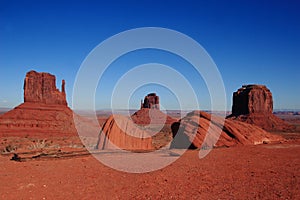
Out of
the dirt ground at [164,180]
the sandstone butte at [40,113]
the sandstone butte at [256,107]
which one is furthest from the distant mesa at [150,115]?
the dirt ground at [164,180]

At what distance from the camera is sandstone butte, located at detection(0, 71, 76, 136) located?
158 feet

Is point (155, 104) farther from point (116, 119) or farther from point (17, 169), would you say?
point (17, 169)

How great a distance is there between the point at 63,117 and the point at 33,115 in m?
6.42

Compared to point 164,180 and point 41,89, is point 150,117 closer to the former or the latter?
point 41,89

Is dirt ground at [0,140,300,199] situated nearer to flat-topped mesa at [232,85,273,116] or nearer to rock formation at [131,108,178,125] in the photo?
flat-topped mesa at [232,85,273,116]

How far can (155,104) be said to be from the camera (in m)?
104

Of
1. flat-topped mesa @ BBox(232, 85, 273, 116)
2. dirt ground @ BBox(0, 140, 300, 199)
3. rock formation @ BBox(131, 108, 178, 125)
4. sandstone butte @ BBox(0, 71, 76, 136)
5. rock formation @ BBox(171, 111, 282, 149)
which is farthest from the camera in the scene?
rock formation @ BBox(131, 108, 178, 125)

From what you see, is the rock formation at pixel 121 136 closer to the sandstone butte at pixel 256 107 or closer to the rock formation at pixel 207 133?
the rock formation at pixel 207 133

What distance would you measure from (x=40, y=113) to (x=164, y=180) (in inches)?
2084

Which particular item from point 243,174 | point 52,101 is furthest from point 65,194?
point 52,101

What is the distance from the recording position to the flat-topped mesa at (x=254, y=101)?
74938 mm

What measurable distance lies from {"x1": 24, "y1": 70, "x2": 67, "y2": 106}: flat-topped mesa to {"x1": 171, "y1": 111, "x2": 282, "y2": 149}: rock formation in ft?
165

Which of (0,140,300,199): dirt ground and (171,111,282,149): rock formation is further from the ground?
(171,111,282,149): rock formation

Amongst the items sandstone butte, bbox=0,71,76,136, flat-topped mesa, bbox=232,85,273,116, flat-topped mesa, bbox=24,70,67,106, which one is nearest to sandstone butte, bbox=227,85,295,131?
flat-topped mesa, bbox=232,85,273,116
